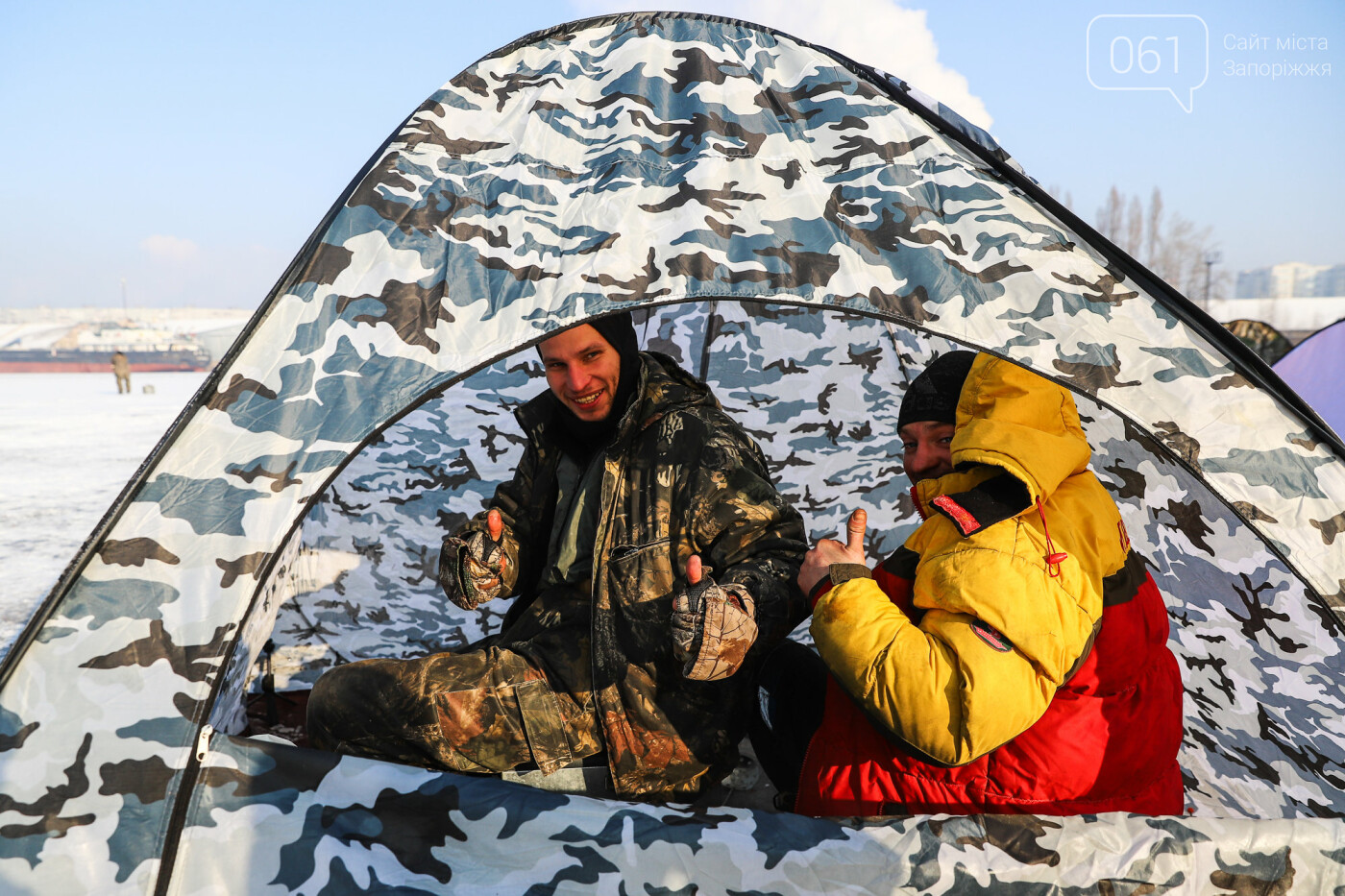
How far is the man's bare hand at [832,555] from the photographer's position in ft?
4.75

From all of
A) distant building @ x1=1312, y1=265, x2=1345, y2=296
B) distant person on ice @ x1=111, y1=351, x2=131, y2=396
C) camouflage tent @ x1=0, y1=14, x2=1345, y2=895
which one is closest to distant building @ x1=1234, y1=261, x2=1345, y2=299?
distant building @ x1=1312, y1=265, x2=1345, y2=296

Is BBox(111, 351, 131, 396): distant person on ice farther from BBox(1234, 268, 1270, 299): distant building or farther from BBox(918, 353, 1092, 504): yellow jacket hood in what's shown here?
BBox(1234, 268, 1270, 299): distant building

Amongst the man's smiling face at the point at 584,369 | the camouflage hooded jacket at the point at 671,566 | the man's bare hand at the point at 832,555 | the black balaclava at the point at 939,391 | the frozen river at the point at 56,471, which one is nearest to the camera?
the man's bare hand at the point at 832,555

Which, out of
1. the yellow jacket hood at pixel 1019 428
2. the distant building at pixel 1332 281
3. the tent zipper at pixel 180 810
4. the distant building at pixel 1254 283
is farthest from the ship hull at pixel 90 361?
the distant building at pixel 1254 283

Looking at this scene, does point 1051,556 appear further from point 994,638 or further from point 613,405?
point 613,405

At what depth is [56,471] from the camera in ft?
24.1

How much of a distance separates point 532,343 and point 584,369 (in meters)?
0.40

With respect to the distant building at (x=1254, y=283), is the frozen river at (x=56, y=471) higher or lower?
lower

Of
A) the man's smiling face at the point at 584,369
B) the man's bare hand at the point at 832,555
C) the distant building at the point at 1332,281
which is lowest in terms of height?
the man's bare hand at the point at 832,555

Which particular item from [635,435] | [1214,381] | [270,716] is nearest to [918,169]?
[1214,381]

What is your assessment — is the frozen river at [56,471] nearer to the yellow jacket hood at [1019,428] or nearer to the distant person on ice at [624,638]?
the distant person on ice at [624,638]

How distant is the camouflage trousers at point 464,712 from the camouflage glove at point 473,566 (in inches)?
8.3

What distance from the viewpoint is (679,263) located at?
4.97 feet

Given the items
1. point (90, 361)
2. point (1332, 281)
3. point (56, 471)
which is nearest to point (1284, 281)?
point (1332, 281)
